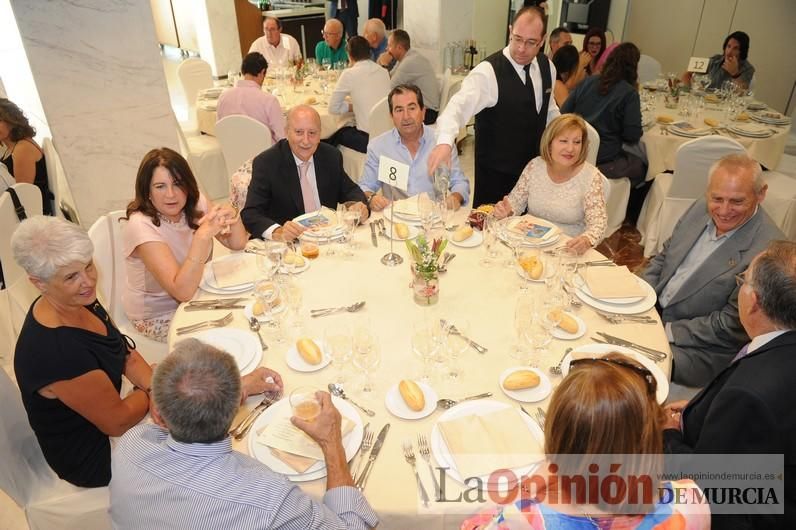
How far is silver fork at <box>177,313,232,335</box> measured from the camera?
2.10 meters

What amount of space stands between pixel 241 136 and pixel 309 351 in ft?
10.3

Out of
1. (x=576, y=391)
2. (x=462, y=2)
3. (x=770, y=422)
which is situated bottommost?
(x=770, y=422)

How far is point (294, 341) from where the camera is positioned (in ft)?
6.70

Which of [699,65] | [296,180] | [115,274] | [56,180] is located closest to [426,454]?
[115,274]

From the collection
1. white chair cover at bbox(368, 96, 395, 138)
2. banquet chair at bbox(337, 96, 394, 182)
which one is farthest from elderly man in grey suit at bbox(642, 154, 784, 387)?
white chair cover at bbox(368, 96, 395, 138)

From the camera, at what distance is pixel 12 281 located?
2.94 m

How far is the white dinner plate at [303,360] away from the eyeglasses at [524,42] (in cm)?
239

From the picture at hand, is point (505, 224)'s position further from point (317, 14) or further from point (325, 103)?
point (317, 14)

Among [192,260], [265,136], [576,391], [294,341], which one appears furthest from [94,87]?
[576,391]

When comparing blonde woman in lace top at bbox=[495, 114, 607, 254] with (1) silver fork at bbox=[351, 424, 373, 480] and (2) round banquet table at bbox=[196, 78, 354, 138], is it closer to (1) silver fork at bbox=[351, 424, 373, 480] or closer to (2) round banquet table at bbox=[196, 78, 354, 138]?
(1) silver fork at bbox=[351, 424, 373, 480]

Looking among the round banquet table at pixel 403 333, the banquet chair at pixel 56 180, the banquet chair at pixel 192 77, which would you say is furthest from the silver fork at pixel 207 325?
the banquet chair at pixel 192 77

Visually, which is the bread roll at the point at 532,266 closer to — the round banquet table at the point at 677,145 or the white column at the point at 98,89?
the round banquet table at the point at 677,145

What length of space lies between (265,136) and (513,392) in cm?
350

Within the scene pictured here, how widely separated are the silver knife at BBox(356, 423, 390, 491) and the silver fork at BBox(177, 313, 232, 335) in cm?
87
